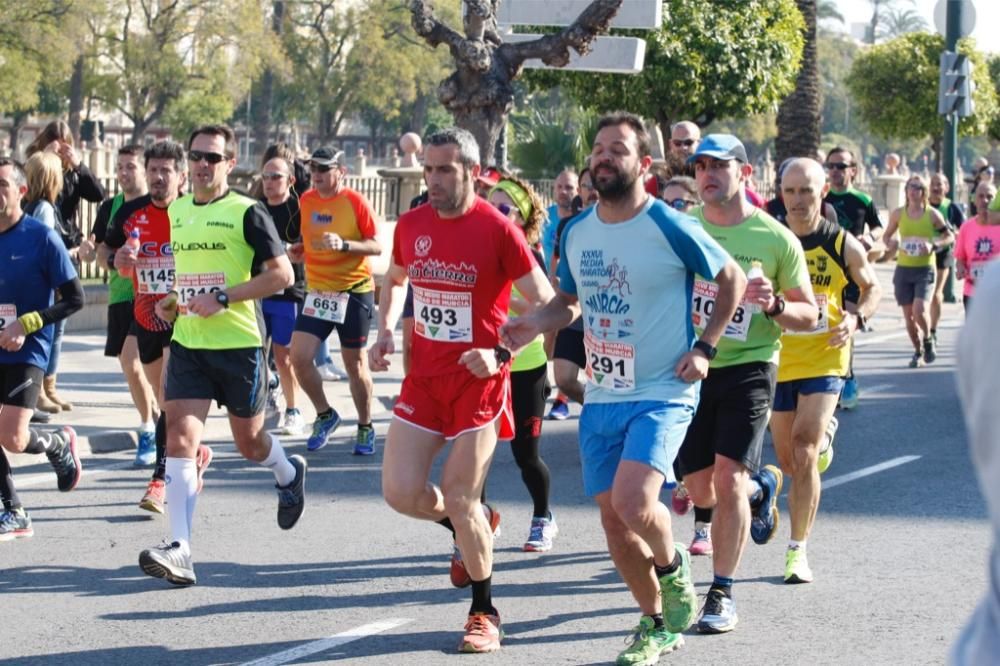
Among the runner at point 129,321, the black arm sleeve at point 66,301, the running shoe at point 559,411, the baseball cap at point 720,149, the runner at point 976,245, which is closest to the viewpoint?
the baseball cap at point 720,149

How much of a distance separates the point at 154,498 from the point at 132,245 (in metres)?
1.41

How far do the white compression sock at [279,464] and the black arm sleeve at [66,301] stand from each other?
121 centimetres

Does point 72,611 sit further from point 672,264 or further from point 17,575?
point 672,264

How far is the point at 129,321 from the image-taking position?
9.94 m

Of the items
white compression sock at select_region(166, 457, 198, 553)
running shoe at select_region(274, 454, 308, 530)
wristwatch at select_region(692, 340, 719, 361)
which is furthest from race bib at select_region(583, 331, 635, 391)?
running shoe at select_region(274, 454, 308, 530)

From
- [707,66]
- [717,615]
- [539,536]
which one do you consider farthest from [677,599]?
[707,66]

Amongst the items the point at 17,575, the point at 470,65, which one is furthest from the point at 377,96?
the point at 17,575

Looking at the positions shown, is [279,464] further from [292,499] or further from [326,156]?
[326,156]

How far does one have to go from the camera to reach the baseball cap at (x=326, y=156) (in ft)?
34.2

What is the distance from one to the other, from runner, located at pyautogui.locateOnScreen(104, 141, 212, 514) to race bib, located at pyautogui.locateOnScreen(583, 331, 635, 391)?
131 inches

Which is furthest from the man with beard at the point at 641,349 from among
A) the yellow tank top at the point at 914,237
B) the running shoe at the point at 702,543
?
the yellow tank top at the point at 914,237

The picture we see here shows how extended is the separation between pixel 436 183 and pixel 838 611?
2.40m

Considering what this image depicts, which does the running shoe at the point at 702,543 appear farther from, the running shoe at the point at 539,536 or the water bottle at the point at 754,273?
the water bottle at the point at 754,273

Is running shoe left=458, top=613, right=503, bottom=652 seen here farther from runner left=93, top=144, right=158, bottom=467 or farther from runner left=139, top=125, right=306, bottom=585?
runner left=93, top=144, right=158, bottom=467
